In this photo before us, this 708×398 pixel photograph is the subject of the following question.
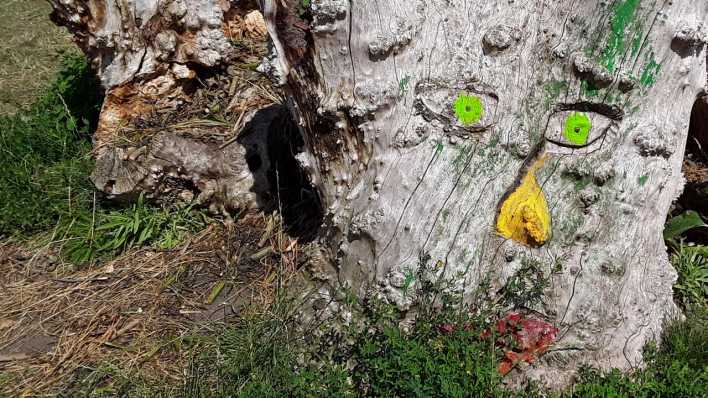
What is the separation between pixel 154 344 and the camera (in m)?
3.54

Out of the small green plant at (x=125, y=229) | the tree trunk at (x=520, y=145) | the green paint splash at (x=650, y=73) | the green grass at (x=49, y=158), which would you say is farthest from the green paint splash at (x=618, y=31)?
the green grass at (x=49, y=158)

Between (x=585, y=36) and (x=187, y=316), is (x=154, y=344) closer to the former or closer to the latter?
(x=187, y=316)

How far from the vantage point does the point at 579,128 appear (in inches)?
124

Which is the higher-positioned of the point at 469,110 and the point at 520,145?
the point at 469,110

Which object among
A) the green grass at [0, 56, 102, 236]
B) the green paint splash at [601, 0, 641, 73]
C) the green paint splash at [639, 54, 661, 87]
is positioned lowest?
the green grass at [0, 56, 102, 236]

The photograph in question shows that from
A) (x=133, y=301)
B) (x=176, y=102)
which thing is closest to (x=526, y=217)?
(x=133, y=301)

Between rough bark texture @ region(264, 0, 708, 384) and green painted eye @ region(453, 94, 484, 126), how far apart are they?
25mm

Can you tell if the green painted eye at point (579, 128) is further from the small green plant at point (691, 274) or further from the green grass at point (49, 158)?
the green grass at point (49, 158)

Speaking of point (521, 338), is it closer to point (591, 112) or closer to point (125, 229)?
point (591, 112)

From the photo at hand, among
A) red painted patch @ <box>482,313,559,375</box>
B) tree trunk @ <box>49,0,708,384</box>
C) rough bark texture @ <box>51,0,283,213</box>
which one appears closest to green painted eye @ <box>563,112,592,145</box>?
tree trunk @ <box>49,0,708,384</box>

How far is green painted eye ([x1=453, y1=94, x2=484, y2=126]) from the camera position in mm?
3133

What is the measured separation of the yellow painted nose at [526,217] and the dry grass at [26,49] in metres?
4.56

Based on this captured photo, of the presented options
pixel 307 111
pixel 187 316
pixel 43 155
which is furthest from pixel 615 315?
pixel 43 155

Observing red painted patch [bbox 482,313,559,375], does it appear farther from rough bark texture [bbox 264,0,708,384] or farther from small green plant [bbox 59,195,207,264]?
small green plant [bbox 59,195,207,264]
